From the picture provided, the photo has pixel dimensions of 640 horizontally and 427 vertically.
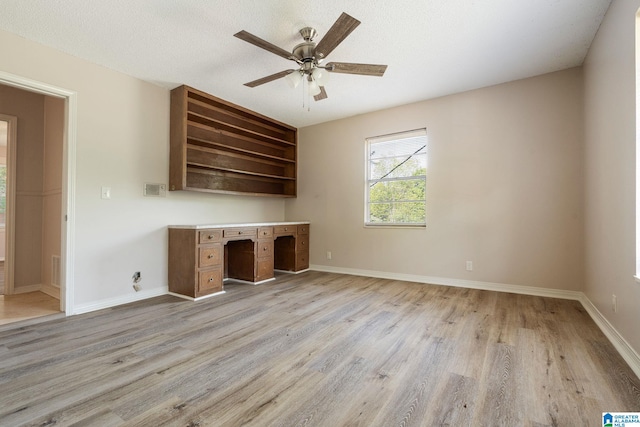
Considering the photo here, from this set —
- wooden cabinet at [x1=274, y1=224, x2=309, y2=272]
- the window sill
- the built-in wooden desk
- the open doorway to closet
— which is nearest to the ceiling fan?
the built-in wooden desk

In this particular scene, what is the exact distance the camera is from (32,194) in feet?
11.9

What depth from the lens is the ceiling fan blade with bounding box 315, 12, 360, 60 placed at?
192cm

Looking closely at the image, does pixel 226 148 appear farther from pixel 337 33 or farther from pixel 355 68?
pixel 337 33

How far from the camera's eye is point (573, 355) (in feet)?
6.23

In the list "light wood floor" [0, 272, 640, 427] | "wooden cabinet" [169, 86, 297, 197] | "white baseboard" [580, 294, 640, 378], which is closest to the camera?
"light wood floor" [0, 272, 640, 427]

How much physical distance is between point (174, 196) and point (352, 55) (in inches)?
108

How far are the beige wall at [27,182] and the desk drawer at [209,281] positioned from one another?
227cm

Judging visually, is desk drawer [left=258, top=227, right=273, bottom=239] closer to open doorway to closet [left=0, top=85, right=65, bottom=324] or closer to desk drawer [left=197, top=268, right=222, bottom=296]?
desk drawer [left=197, top=268, right=222, bottom=296]

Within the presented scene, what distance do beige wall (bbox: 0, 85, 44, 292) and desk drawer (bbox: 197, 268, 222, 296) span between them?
2.27 metres

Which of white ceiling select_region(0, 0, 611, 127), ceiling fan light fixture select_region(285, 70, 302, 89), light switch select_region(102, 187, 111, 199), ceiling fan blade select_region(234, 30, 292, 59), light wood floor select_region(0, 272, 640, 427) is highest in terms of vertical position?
white ceiling select_region(0, 0, 611, 127)

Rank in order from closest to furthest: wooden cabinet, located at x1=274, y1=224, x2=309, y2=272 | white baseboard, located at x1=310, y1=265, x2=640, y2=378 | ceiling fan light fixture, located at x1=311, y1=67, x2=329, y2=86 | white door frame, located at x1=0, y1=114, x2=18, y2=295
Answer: white baseboard, located at x1=310, y1=265, x2=640, y2=378 → ceiling fan light fixture, located at x1=311, y1=67, x2=329, y2=86 → white door frame, located at x1=0, y1=114, x2=18, y2=295 → wooden cabinet, located at x1=274, y1=224, x2=309, y2=272

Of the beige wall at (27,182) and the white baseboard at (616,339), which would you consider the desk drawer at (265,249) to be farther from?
the white baseboard at (616,339)

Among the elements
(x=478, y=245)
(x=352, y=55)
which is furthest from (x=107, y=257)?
(x=478, y=245)

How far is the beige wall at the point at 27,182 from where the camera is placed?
3.47 meters
